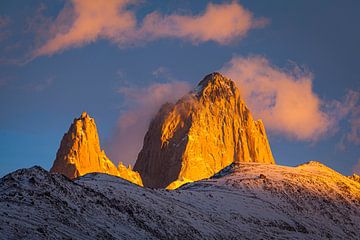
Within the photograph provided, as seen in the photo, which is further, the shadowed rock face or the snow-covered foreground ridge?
the shadowed rock face

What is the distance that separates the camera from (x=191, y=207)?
52.3 m

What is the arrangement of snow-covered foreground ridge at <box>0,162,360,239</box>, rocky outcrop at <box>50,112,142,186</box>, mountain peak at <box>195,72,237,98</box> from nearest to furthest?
snow-covered foreground ridge at <box>0,162,360,239</box>, rocky outcrop at <box>50,112,142,186</box>, mountain peak at <box>195,72,237,98</box>

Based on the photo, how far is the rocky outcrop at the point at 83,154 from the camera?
512ft

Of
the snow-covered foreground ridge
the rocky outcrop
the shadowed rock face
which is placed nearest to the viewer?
the snow-covered foreground ridge

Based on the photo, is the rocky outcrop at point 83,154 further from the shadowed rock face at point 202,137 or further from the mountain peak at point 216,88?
the mountain peak at point 216,88

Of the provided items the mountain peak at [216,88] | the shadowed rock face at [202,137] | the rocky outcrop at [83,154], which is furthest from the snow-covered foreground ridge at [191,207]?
the mountain peak at [216,88]

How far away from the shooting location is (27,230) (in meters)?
29.4

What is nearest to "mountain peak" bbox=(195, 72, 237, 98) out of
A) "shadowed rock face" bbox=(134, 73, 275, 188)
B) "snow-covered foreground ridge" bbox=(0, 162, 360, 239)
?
"shadowed rock face" bbox=(134, 73, 275, 188)

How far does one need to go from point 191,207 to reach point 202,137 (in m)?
130

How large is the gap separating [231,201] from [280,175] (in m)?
19.8

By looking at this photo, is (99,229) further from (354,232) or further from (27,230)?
(354,232)

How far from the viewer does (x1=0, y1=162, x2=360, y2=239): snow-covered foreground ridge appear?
110ft

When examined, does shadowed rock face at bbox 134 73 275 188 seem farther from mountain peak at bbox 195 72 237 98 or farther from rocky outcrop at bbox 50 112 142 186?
rocky outcrop at bbox 50 112 142 186

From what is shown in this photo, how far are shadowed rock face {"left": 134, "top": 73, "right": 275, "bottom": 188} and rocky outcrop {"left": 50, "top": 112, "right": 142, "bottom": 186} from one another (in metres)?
17.2
